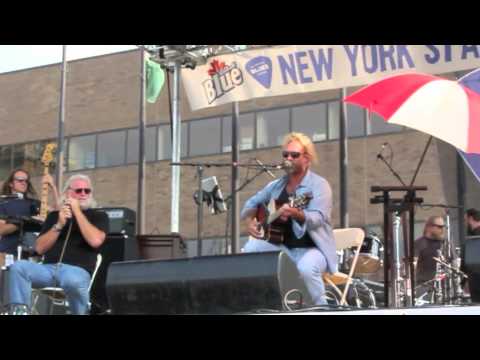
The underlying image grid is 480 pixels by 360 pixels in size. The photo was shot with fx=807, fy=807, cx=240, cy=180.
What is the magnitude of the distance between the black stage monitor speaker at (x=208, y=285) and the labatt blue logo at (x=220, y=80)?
7.03m

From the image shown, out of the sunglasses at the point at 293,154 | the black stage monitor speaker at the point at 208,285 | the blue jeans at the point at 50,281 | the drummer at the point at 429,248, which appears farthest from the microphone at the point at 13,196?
the drummer at the point at 429,248

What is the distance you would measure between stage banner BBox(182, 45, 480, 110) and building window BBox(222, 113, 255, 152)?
11.2 m

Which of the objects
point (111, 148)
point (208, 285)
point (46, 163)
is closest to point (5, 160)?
point (111, 148)

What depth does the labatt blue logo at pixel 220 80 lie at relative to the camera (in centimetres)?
1108

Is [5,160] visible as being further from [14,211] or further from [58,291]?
[58,291]

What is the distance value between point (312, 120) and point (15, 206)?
1555 cm

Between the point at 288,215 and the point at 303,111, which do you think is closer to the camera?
the point at 288,215

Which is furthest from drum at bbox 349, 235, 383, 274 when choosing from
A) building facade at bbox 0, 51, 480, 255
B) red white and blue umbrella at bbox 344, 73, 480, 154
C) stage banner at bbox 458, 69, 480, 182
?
building facade at bbox 0, 51, 480, 255

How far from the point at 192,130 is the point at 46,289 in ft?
58.6

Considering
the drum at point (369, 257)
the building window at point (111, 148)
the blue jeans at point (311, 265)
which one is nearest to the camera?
the blue jeans at point (311, 265)

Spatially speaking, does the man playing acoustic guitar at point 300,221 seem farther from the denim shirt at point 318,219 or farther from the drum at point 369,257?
the drum at point 369,257

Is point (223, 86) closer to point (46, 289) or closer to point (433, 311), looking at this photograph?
point (46, 289)
